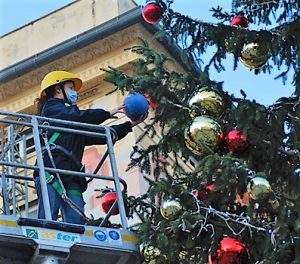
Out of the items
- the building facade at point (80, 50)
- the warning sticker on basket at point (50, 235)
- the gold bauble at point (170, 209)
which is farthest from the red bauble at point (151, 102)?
the building facade at point (80, 50)

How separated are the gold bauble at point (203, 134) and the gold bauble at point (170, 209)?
43 cm

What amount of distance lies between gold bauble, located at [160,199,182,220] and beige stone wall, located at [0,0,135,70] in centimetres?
919

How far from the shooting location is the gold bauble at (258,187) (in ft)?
27.6

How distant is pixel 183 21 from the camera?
32.3 ft

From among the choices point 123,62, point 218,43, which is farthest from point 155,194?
point 123,62

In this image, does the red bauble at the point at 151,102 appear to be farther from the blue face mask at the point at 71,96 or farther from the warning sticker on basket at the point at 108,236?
the warning sticker on basket at the point at 108,236

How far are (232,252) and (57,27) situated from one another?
1032 cm

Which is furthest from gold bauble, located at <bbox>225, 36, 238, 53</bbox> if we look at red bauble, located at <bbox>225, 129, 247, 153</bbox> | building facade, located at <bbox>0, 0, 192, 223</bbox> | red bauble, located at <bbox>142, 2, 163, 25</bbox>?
building facade, located at <bbox>0, 0, 192, 223</bbox>

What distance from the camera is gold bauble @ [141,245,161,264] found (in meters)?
8.73

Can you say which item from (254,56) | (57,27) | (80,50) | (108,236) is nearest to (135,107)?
(254,56)

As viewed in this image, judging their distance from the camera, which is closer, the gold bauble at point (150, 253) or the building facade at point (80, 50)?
the gold bauble at point (150, 253)

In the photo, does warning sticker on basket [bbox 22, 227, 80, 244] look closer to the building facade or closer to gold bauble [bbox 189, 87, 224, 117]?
gold bauble [bbox 189, 87, 224, 117]

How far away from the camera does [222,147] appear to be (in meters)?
8.94

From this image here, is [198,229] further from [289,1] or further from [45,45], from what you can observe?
[45,45]
